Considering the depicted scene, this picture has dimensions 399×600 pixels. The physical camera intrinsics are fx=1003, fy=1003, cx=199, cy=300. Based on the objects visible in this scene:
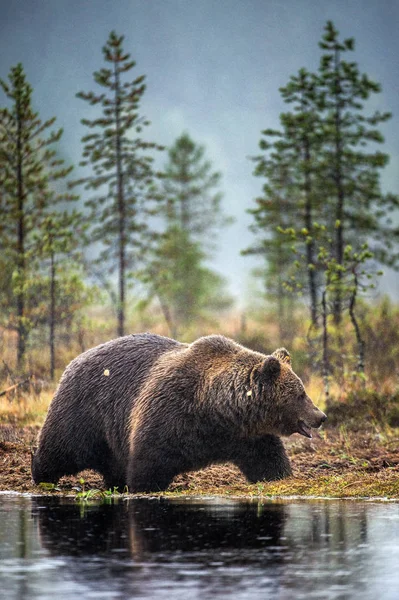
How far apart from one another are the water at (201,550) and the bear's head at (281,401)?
1545mm

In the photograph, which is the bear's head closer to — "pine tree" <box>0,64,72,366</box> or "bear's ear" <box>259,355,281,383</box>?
"bear's ear" <box>259,355,281,383</box>

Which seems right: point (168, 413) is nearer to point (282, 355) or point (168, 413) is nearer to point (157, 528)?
point (282, 355)

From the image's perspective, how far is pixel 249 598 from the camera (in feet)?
17.9

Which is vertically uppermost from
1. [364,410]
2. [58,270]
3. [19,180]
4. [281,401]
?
[19,180]

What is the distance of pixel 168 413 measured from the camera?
10.9 meters

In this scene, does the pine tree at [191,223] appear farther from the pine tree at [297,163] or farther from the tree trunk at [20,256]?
the tree trunk at [20,256]

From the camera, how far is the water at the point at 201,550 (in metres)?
5.71

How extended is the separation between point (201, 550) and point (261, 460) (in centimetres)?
441

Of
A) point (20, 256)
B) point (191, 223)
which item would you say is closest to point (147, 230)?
point (20, 256)

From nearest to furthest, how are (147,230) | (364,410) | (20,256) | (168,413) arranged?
1. (168,413)
2. (364,410)
3. (20,256)
4. (147,230)

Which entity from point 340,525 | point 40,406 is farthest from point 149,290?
point 340,525

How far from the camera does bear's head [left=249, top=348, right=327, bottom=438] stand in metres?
11.1

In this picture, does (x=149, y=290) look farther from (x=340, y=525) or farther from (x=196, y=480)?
(x=340, y=525)

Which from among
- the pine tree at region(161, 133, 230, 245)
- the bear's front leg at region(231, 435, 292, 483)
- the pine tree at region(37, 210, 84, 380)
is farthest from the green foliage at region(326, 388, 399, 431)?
the pine tree at region(161, 133, 230, 245)
